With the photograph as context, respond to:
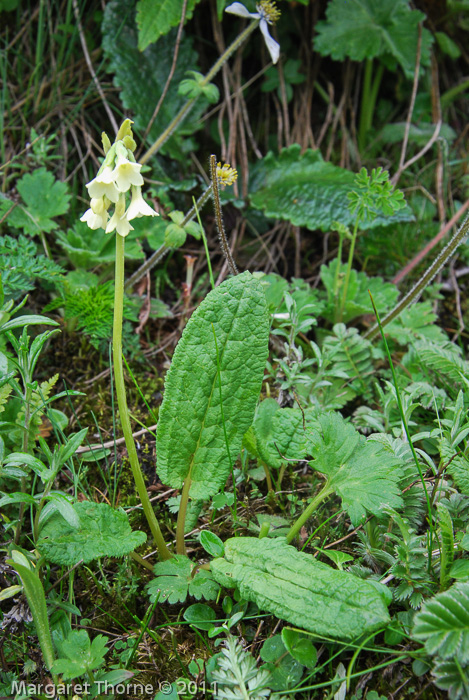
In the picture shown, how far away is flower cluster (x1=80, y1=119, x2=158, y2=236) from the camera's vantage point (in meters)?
1.46

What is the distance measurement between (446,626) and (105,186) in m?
1.45

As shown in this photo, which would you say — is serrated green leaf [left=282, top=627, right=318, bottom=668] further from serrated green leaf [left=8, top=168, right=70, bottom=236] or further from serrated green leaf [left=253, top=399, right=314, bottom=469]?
serrated green leaf [left=8, top=168, right=70, bottom=236]

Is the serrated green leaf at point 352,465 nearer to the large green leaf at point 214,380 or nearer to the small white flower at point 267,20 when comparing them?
the large green leaf at point 214,380

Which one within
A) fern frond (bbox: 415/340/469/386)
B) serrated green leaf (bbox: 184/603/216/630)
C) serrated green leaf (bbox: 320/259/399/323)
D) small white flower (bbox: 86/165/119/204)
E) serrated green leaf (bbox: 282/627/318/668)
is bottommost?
serrated green leaf (bbox: 184/603/216/630)

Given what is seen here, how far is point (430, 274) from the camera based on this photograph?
2.28 m

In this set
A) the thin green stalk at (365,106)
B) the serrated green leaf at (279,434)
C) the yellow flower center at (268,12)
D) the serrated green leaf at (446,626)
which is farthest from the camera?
the thin green stalk at (365,106)

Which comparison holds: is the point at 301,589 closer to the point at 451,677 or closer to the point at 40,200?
the point at 451,677

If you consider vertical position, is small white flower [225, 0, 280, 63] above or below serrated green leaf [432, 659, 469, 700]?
above

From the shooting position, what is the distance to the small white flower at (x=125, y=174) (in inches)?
57.2

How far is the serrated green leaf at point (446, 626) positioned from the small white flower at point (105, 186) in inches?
53.7

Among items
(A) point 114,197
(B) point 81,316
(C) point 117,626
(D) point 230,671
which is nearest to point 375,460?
(D) point 230,671

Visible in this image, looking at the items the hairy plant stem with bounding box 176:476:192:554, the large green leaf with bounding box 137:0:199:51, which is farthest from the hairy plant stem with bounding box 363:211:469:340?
the large green leaf with bounding box 137:0:199:51

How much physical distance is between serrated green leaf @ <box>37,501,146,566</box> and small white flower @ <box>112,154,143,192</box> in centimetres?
97

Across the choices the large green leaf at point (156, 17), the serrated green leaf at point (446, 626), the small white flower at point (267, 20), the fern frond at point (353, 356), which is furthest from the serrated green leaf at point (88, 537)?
the large green leaf at point (156, 17)
